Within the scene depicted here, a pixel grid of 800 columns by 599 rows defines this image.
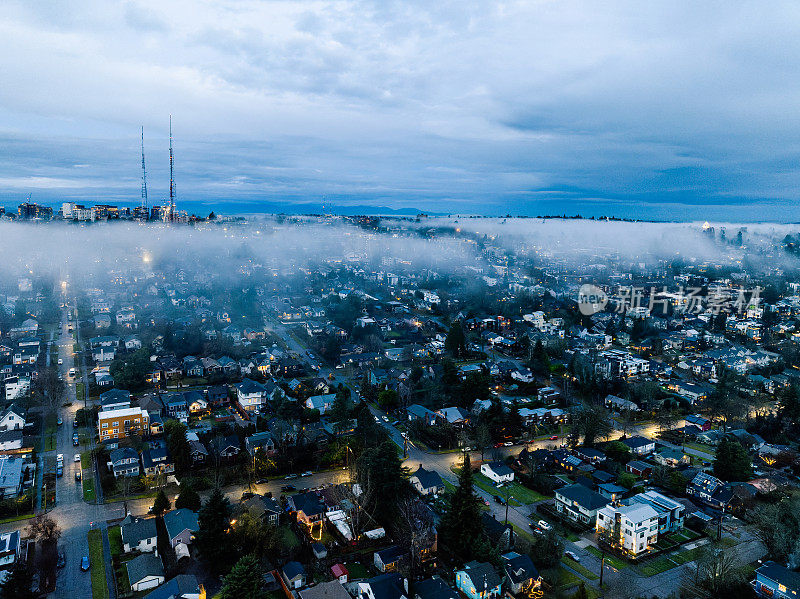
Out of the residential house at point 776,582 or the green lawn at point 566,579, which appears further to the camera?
the green lawn at point 566,579

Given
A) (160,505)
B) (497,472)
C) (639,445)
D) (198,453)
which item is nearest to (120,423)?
(198,453)

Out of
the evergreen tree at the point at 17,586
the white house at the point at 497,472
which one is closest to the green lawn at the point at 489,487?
the white house at the point at 497,472

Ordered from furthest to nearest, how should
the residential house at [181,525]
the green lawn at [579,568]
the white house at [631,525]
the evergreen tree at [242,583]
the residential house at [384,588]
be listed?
the white house at [631,525]
the residential house at [181,525]
the green lawn at [579,568]
the residential house at [384,588]
the evergreen tree at [242,583]

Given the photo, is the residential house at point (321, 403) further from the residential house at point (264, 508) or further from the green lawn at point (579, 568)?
the green lawn at point (579, 568)

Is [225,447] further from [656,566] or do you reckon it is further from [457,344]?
[457,344]

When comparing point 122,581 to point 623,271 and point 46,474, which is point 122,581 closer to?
point 46,474

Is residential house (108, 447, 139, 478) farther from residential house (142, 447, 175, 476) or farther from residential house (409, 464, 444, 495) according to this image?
residential house (409, 464, 444, 495)

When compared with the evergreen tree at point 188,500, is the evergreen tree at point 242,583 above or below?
above
